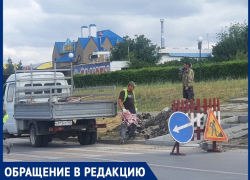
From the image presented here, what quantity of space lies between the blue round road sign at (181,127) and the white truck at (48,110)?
359 cm

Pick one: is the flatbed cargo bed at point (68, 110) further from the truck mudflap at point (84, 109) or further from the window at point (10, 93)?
the window at point (10, 93)

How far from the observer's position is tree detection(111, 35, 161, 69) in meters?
90.8

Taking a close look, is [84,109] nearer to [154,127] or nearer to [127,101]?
[127,101]

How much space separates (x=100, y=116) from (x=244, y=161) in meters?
6.20

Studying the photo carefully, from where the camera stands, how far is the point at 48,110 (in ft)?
56.7

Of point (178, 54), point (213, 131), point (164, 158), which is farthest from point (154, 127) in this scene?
point (178, 54)

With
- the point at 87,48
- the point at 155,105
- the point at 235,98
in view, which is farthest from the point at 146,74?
the point at 87,48

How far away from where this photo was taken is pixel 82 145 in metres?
19.3

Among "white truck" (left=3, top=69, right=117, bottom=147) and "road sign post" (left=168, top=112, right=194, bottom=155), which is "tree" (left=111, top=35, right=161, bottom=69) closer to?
Result: "white truck" (left=3, top=69, right=117, bottom=147)

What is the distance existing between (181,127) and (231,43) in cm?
7012

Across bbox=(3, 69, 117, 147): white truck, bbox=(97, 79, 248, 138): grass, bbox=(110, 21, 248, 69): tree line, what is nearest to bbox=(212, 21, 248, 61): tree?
bbox=(110, 21, 248, 69): tree line

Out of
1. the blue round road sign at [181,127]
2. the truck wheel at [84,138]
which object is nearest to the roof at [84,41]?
the truck wheel at [84,138]

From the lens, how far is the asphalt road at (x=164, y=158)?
36.7 ft

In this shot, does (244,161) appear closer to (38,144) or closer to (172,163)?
(172,163)
